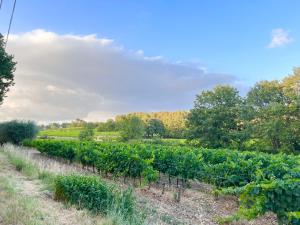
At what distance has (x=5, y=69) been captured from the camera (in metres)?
19.2

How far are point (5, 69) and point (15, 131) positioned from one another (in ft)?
49.7

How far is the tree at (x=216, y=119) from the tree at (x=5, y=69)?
25.4 metres

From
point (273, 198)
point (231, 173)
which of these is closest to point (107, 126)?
point (231, 173)

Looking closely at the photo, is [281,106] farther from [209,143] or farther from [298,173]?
[298,173]

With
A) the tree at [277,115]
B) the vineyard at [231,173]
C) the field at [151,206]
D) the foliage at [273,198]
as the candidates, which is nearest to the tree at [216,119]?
the tree at [277,115]

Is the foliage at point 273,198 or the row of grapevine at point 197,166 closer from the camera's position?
the foliage at point 273,198

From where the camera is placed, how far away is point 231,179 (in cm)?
928

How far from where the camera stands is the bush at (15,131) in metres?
32.5

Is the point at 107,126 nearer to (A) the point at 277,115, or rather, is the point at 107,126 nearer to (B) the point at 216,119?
(B) the point at 216,119

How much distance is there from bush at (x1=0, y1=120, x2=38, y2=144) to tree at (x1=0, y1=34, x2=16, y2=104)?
13.9 metres

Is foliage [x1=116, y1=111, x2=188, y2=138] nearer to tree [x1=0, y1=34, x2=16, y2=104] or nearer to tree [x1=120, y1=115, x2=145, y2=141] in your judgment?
tree [x1=120, y1=115, x2=145, y2=141]

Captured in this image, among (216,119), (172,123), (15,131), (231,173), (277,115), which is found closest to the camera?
(231,173)

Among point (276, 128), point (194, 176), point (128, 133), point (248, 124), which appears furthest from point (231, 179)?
point (128, 133)

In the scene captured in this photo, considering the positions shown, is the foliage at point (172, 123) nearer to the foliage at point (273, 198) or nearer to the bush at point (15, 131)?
the bush at point (15, 131)
